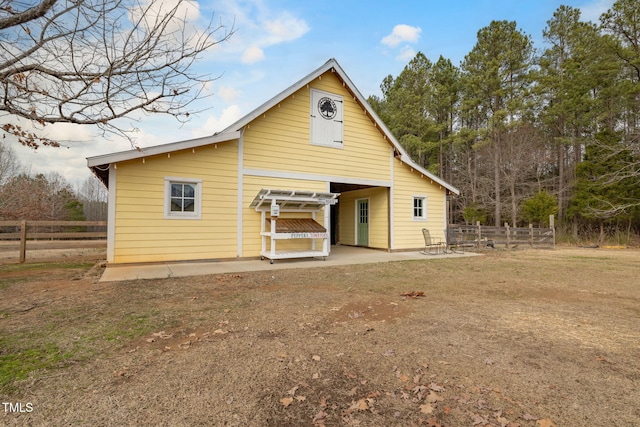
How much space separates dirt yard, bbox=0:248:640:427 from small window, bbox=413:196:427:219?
24.8 ft

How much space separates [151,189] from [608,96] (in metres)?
25.9

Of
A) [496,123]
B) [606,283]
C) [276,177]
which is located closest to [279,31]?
[276,177]

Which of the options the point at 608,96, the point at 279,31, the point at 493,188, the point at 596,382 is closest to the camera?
the point at 596,382

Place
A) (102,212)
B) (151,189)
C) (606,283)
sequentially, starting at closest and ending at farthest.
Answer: (606,283) < (151,189) < (102,212)

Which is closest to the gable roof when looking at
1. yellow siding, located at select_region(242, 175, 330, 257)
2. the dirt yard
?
yellow siding, located at select_region(242, 175, 330, 257)

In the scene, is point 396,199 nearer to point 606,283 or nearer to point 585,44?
point 606,283

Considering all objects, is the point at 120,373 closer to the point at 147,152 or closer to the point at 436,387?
the point at 436,387

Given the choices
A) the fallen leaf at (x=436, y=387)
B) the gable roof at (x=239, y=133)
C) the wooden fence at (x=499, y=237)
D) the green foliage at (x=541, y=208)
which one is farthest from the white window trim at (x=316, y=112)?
the green foliage at (x=541, y=208)

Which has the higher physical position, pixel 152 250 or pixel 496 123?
pixel 496 123

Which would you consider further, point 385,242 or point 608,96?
point 608,96

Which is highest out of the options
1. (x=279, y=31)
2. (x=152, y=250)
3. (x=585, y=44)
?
(x=585, y=44)

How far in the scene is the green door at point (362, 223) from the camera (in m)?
13.9

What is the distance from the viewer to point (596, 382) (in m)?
2.47

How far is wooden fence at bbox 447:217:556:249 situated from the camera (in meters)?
14.6
